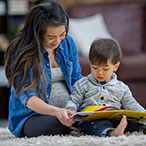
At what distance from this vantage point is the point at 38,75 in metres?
1.71

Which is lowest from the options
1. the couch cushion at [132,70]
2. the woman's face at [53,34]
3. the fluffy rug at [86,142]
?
the couch cushion at [132,70]

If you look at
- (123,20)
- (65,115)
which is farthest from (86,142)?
(123,20)

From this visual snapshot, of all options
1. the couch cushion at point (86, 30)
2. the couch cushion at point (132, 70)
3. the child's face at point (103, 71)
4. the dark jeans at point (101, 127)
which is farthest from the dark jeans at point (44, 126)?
the couch cushion at point (86, 30)

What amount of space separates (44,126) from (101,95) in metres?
0.30

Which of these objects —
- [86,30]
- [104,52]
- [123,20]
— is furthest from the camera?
[123,20]

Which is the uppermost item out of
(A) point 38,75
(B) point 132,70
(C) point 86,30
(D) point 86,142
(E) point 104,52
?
(E) point 104,52

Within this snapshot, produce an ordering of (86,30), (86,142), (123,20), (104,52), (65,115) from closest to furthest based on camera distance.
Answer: (86,142) → (65,115) → (104,52) → (86,30) → (123,20)

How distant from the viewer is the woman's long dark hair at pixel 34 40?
167 centimetres

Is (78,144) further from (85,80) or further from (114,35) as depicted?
(114,35)

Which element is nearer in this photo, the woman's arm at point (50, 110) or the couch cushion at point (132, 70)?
the woman's arm at point (50, 110)

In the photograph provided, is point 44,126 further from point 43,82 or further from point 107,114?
point 107,114

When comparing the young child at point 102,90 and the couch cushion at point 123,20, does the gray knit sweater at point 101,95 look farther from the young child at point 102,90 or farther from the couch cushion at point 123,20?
the couch cushion at point 123,20

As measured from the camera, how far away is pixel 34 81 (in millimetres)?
1709

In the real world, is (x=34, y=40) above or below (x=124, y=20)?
above
